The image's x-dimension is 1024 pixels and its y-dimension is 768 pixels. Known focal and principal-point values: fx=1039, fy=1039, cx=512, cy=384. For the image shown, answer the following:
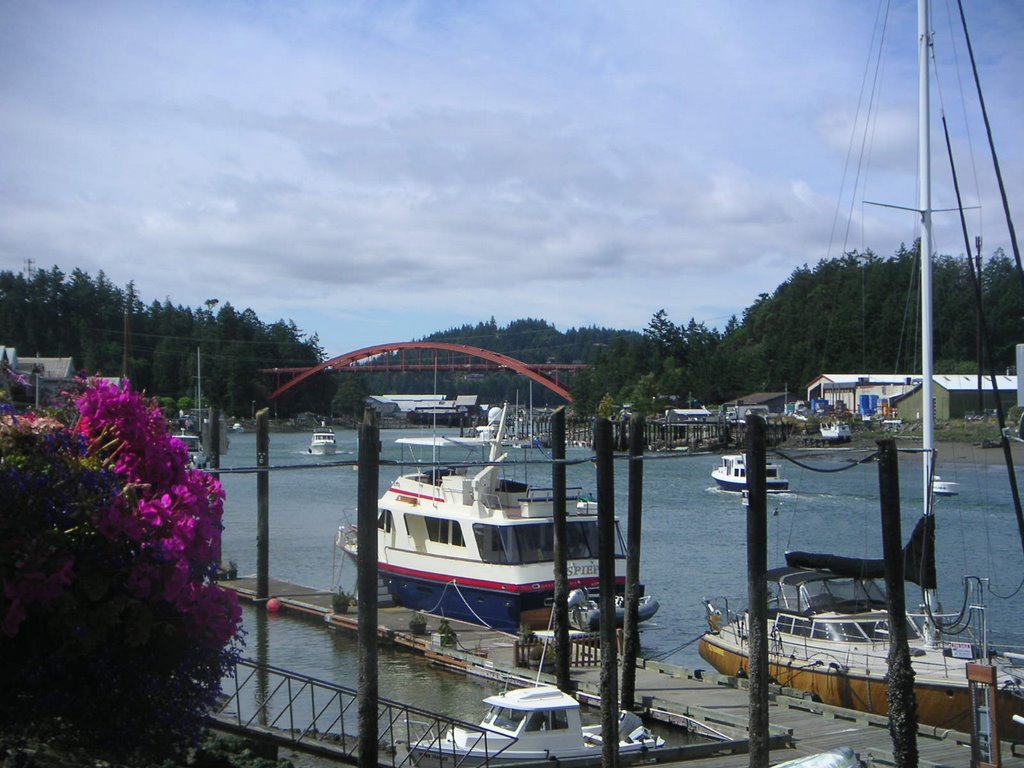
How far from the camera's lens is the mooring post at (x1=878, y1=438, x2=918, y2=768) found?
42.8ft

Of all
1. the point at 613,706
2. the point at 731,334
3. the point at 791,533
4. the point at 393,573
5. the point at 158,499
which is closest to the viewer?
the point at 158,499

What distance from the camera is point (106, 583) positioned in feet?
21.7

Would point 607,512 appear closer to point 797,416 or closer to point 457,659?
point 457,659

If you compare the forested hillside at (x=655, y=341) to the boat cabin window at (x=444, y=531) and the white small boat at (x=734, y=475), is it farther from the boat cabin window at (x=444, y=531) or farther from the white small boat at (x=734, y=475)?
the boat cabin window at (x=444, y=531)

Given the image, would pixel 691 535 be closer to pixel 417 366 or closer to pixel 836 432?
pixel 836 432

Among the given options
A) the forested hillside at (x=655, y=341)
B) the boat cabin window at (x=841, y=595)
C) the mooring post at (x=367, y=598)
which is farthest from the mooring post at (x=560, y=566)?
the forested hillside at (x=655, y=341)

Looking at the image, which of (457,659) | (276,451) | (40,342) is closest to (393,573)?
(457,659)

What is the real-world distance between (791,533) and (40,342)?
280 ft

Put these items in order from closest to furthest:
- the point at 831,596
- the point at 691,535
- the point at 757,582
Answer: the point at 757,582 → the point at 831,596 → the point at 691,535

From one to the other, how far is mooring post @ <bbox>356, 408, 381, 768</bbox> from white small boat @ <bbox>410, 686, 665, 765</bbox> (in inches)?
39.1

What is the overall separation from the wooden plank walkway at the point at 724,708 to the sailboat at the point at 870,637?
40.2 inches

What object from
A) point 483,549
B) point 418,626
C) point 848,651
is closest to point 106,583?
point 848,651

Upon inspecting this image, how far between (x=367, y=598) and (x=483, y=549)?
10.7 m

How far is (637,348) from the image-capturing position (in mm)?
126250
